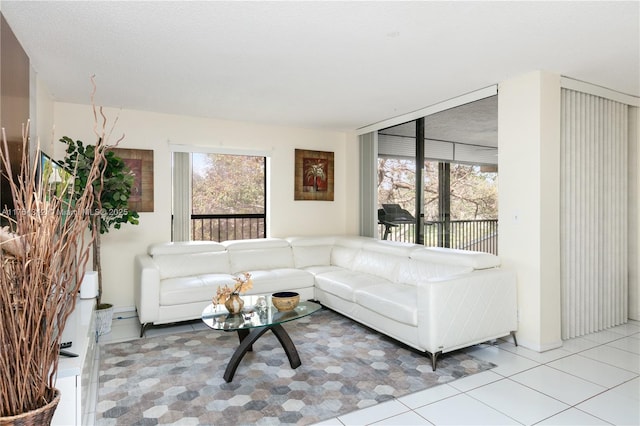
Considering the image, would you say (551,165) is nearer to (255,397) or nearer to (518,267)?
(518,267)

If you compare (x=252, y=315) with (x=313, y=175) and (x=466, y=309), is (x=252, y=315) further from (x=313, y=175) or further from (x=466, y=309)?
(x=313, y=175)

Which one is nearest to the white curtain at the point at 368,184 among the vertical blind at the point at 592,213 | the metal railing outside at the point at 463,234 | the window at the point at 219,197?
the metal railing outside at the point at 463,234

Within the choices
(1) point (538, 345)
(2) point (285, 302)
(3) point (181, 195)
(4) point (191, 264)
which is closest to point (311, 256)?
(4) point (191, 264)

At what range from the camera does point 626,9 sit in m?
2.31

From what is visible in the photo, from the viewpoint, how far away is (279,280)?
15.2 feet

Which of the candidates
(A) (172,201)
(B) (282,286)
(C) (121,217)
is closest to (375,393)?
(B) (282,286)

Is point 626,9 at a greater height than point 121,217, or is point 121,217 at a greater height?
point 626,9

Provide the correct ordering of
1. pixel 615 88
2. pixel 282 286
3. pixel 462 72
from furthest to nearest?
pixel 282 286 < pixel 615 88 < pixel 462 72

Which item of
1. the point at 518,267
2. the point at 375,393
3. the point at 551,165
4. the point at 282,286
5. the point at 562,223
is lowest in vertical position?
the point at 375,393

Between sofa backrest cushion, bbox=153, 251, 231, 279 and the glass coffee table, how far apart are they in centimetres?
140

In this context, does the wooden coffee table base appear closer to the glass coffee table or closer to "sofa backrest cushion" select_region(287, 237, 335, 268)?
the glass coffee table

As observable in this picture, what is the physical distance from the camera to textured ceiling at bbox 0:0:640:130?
2340 millimetres

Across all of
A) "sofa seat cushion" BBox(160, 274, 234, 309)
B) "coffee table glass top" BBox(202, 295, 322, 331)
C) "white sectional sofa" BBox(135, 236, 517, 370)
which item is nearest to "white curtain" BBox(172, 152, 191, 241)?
"white sectional sofa" BBox(135, 236, 517, 370)

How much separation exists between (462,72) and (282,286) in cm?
296
